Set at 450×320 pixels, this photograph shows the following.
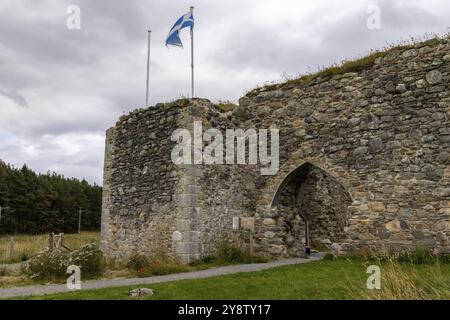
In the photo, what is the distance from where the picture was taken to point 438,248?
10375mm

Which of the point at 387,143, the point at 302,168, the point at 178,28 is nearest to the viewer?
the point at 387,143

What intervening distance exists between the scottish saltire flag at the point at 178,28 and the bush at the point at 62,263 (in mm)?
7354

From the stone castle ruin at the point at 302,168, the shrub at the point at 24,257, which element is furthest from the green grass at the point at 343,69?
the shrub at the point at 24,257

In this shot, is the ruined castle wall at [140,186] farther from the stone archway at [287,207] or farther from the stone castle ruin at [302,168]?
the stone archway at [287,207]

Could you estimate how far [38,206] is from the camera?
149 feet

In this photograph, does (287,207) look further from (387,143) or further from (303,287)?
(303,287)

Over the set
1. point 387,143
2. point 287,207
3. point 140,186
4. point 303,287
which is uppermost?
point 387,143

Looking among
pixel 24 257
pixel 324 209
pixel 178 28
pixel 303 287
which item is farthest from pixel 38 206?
pixel 303 287

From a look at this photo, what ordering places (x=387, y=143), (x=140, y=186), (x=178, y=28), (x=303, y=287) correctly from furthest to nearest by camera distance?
1. (x=178, y=28)
2. (x=140, y=186)
3. (x=387, y=143)
4. (x=303, y=287)

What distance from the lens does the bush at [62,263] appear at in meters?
10.6

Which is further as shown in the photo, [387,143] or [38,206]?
[38,206]

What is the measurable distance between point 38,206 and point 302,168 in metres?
39.5
